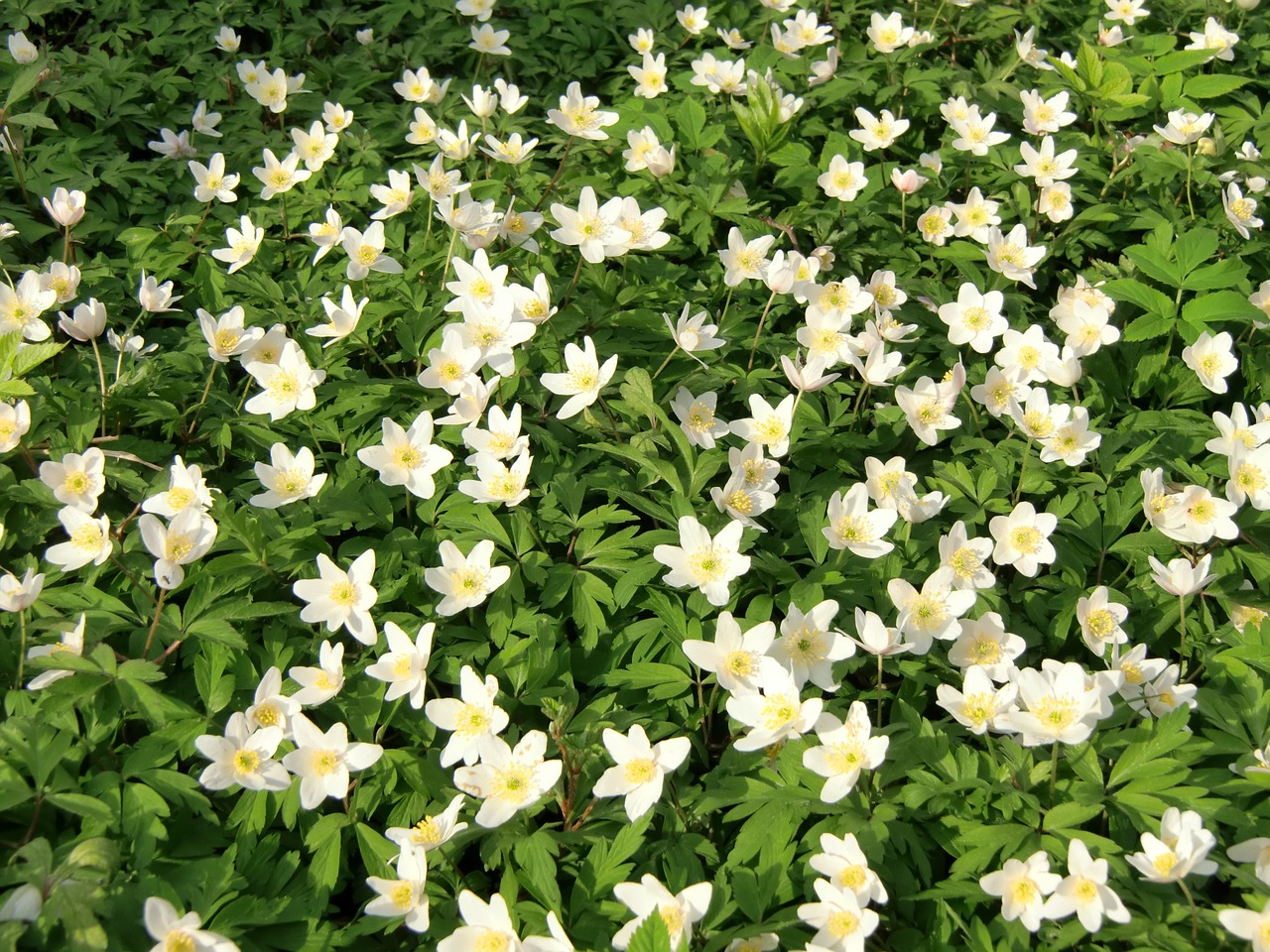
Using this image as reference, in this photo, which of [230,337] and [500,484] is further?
[230,337]

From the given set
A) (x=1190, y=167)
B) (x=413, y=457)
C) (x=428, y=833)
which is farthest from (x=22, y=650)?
(x=1190, y=167)

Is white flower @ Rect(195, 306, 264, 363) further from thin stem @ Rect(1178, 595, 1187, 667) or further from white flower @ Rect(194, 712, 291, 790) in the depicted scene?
thin stem @ Rect(1178, 595, 1187, 667)

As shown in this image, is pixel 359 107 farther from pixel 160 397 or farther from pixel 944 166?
pixel 944 166

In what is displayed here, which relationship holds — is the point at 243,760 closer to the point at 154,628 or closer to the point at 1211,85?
the point at 154,628

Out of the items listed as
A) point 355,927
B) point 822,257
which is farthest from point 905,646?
point 822,257

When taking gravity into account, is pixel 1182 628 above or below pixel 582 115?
below

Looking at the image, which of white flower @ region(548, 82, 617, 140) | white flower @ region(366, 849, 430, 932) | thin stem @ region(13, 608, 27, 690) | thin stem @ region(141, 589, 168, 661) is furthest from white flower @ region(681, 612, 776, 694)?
white flower @ region(548, 82, 617, 140)

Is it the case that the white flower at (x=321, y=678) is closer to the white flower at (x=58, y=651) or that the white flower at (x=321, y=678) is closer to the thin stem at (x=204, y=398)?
the white flower at (x=58, y=651)

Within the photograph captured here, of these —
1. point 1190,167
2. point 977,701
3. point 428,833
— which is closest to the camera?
point 428,833
